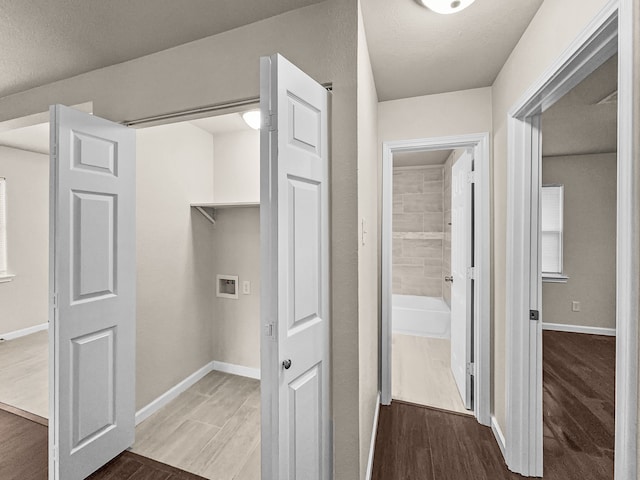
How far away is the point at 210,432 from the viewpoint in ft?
7.27

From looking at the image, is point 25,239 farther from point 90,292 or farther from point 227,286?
point 90,292

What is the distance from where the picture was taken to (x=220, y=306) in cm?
314

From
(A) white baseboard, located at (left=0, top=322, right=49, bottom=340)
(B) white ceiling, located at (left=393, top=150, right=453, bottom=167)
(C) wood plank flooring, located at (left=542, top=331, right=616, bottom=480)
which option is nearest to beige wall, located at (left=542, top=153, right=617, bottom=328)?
(C) wood plank flooring, located at (left=542, top=331, right=616, bottom=480)

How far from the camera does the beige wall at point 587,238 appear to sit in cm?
420

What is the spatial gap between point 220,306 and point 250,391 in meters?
0.89

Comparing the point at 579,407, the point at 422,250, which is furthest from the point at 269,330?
the point at 422,250

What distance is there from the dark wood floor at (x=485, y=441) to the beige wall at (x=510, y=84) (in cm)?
27

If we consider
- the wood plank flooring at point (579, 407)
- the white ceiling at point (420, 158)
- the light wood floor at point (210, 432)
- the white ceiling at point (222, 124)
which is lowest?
the light wood floor at point (210, 432)

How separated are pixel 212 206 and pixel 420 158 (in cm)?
331

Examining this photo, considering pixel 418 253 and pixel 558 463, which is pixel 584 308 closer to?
pixel 418 253

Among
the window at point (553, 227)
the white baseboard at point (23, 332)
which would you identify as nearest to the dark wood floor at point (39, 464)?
the white baseboard at point (23, 332)

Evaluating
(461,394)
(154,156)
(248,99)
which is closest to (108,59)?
(154,156)

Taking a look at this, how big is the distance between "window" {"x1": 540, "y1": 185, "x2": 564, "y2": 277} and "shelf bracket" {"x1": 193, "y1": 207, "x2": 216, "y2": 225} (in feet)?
15.2

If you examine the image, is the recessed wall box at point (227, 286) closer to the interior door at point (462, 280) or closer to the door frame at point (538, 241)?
the interior door at point (462, 280)
